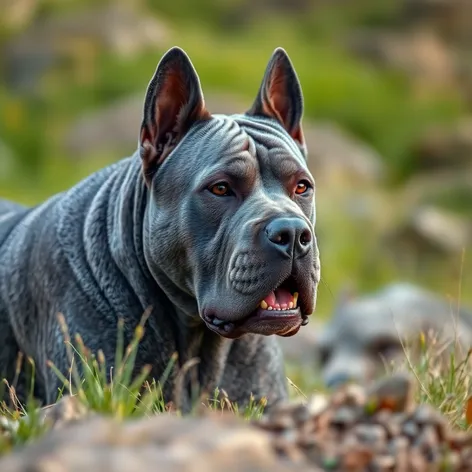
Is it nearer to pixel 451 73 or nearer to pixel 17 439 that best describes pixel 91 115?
pixel 451 73

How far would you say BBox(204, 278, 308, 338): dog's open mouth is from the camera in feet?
14.9

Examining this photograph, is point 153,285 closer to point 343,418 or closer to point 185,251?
point 185,251

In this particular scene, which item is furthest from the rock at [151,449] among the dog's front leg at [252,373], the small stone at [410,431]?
the dog's front leg at [252,373]

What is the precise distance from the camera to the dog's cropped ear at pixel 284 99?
5.39 m

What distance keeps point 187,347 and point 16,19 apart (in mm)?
18912

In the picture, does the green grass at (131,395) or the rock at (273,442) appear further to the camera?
the green grass at (131,395)

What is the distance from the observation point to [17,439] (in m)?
3.06

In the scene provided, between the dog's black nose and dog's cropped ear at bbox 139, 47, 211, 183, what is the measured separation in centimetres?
88

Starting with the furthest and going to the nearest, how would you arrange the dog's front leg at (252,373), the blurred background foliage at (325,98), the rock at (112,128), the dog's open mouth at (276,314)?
the rock at (112,128) → the blurred background foliage at (325,98) → the dog's front leg at (252,373) → the dog's open mouth at (276,314)

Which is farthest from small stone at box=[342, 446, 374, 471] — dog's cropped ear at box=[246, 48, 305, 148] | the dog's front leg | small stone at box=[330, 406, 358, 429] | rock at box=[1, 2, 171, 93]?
rock at box=[1, 2, 171, 93]

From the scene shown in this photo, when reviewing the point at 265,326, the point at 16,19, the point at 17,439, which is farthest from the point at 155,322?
the point at 16,19

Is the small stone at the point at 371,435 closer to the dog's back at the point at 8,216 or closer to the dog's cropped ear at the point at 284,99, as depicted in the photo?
the dog's cropped ear at the point at 284,99

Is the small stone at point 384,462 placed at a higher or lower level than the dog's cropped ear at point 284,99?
lower

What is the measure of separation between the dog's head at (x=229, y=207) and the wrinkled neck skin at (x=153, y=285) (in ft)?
0.05
